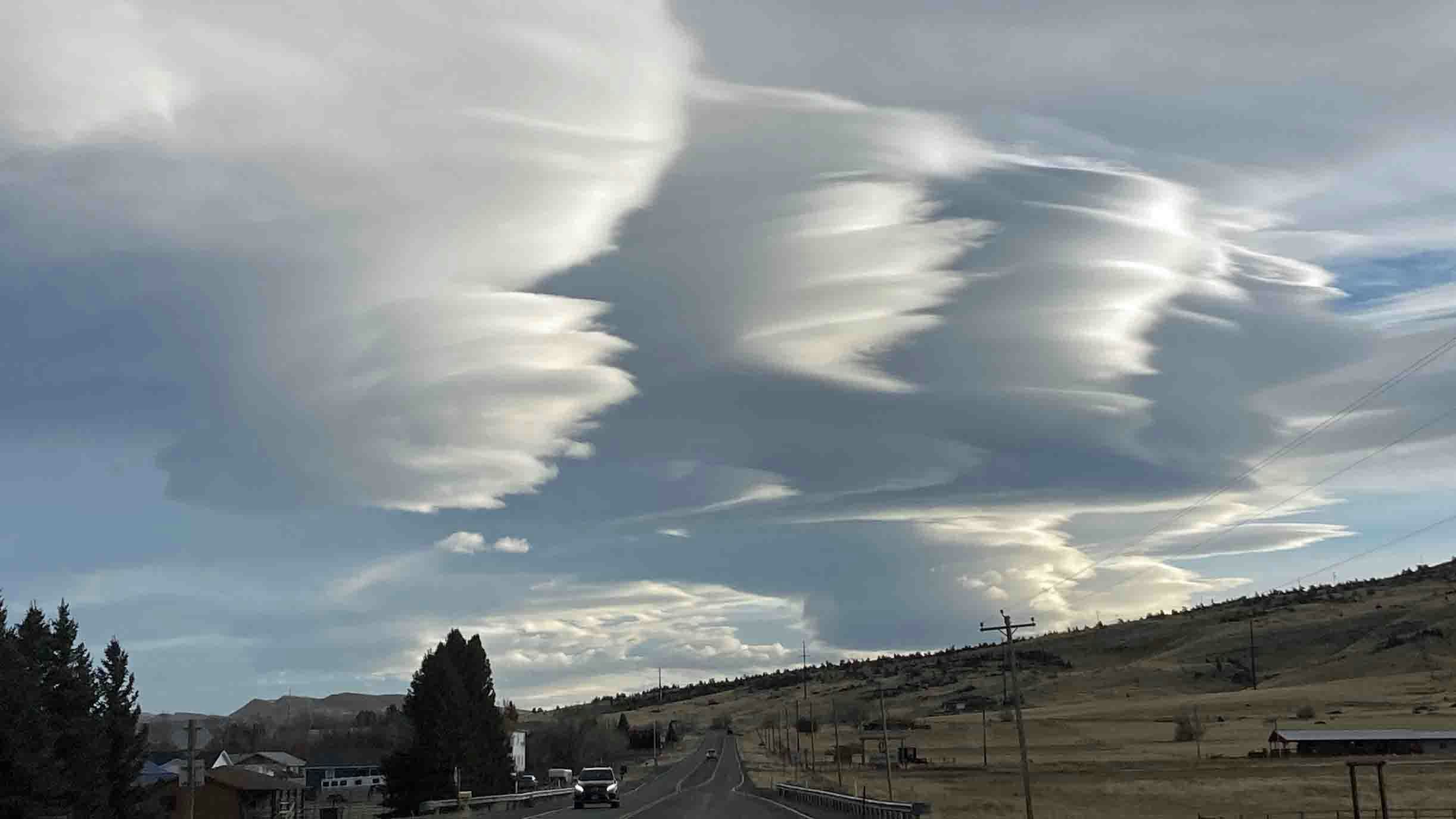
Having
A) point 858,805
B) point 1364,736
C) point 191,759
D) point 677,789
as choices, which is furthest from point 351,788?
point 191,759

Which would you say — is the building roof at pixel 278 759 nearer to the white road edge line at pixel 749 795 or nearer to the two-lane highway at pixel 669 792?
the two-lane highway at pixel 669 792

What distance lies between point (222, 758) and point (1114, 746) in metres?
97.4

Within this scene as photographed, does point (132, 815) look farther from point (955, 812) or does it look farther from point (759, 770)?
point (759, 770)

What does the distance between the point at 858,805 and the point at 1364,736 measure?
253 feet

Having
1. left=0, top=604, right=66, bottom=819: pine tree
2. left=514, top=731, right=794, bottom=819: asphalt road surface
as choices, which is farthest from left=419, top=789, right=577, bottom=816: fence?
left=0, top=604, right=66, bottom=819: pine tree

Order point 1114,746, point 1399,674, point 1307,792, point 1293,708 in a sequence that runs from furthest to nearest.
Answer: point 1399,674, point 1293,708, point 1114,746, point 1307,792

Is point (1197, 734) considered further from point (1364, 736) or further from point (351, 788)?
point (351, 788)

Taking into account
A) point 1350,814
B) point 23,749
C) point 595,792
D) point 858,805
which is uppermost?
point 23,749

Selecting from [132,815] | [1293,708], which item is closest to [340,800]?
[132,815]

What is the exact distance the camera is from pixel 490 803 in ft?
247

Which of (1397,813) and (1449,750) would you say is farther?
(1449,750)

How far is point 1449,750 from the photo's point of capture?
114 m

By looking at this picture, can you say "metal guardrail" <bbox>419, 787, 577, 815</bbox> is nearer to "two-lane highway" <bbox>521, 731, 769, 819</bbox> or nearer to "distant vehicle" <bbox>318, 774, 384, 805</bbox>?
"two-lane highway" <bbox>521, 731, 769, 819</bbox>

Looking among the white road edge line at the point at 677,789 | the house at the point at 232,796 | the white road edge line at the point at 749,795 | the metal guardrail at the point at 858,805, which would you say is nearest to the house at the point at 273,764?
the house at the point at 232,796
